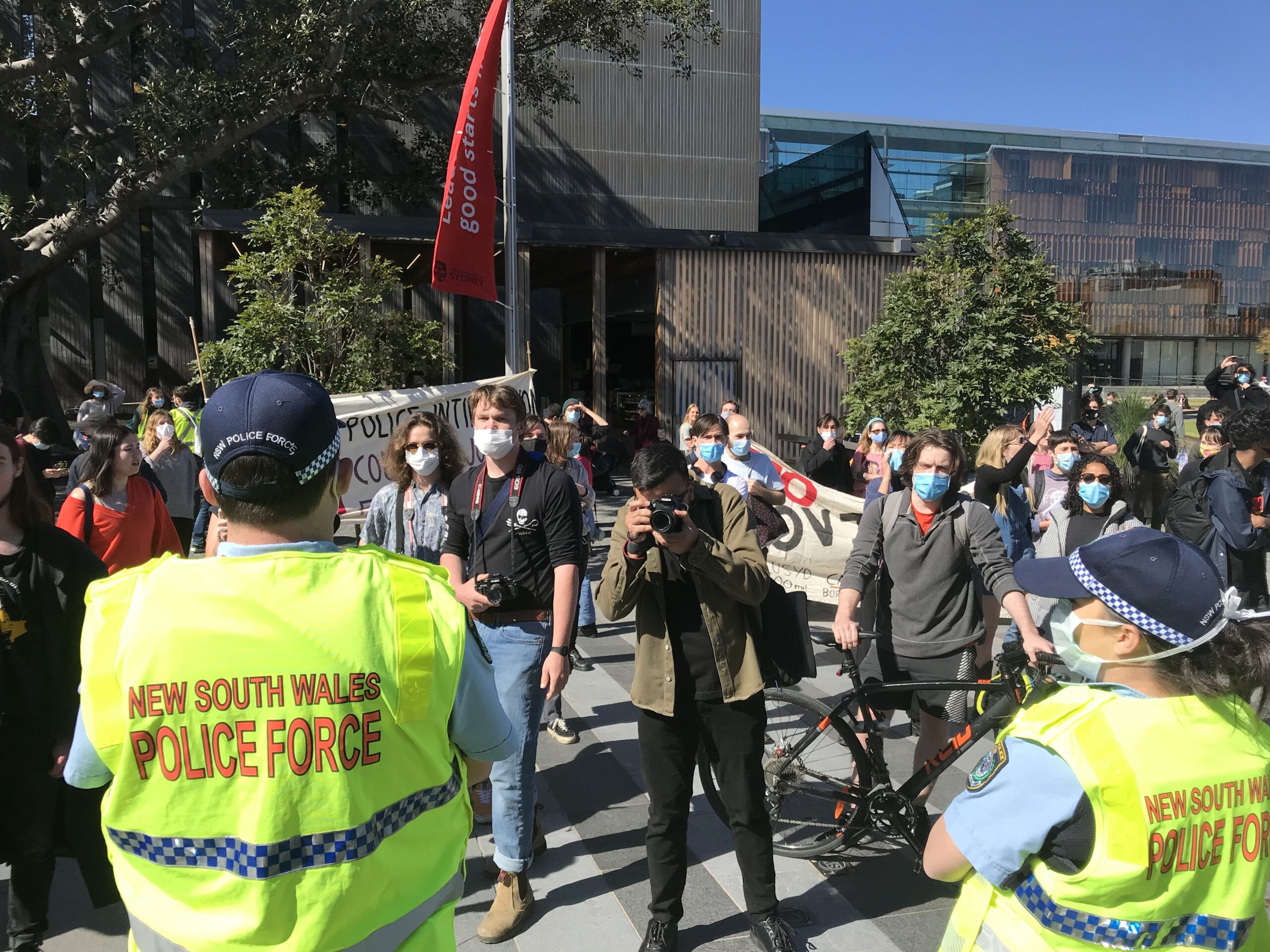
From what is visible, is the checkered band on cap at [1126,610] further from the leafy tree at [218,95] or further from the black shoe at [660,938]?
the leafy tree at [218,95]

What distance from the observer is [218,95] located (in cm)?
1429

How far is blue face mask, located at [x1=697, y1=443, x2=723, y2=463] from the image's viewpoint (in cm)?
627

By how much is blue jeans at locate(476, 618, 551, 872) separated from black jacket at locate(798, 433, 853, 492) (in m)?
7.55

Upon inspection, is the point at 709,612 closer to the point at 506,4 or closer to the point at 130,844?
the point at 130,844

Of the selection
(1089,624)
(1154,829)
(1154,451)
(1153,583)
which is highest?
(1153,583)

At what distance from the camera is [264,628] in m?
1.64

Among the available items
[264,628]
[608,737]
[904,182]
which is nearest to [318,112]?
[608,737]

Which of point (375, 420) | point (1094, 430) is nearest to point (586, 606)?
point (375, 420)

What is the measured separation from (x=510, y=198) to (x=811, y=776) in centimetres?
942

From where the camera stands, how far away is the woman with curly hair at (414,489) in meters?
4.99

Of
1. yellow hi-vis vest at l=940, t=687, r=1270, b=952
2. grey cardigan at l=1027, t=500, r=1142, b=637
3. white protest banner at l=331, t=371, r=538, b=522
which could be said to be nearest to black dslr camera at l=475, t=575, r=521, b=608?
yellow hi-vis vest at l=940, t=687, r=1270, b=952

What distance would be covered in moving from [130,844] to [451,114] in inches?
893

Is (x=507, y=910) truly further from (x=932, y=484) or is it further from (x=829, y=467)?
(x=829, y=467)

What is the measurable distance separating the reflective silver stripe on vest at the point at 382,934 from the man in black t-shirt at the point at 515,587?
1783 mm
